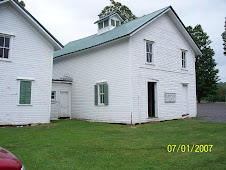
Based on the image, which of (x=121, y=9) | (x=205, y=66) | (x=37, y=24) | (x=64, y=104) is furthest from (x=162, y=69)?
(x=205, y=66)

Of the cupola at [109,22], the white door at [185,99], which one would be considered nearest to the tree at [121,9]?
the cupola at [109,22]

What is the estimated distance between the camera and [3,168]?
319cm

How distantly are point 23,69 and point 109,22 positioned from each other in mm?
9478

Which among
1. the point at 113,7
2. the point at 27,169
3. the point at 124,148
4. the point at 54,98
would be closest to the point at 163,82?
the point at 54,98

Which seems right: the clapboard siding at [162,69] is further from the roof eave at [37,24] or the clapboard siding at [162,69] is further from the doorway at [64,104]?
Answer: the doorway at [64,104]

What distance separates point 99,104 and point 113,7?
78.1 feet

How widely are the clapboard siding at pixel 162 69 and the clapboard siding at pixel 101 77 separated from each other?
0.73 m

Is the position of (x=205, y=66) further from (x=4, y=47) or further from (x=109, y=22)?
(x=4, y=47)

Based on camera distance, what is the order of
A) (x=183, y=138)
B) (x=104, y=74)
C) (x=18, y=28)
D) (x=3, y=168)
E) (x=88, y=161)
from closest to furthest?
(x=3, y=168) → (x=88, y=161) → (x=183, y=138) → (x=18, y=28) → (x=104, y=74)

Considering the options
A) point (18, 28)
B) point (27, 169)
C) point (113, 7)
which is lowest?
point (27, 169)

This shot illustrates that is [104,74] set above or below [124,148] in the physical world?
above

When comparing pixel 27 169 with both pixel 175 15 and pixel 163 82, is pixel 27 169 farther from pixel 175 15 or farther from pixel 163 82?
pixel 175 15

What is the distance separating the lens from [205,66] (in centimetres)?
5022

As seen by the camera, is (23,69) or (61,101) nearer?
(23,69)
